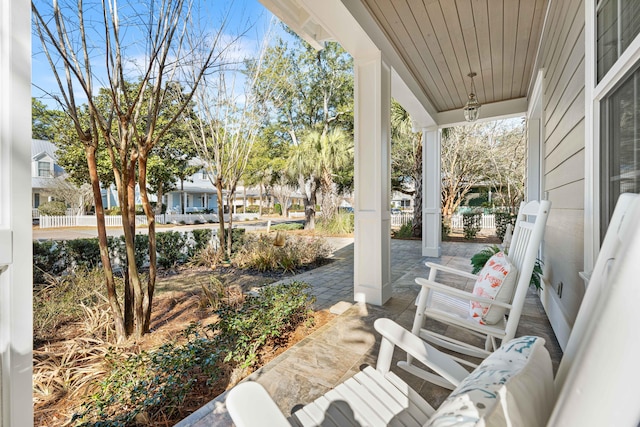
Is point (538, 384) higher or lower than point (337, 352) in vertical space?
higher

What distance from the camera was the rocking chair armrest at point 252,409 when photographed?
0.65 meters

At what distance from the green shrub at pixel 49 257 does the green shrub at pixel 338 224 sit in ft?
24.1

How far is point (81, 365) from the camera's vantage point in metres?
1.83

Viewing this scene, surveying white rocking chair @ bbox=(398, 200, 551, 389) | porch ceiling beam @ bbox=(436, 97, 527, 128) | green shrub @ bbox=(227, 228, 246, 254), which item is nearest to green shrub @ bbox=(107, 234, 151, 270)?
green shrub @ bbox=(227, 228, 246, 254)

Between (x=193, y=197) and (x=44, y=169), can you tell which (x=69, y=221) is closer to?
(x=44, y=169)

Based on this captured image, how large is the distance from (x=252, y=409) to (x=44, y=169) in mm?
7172

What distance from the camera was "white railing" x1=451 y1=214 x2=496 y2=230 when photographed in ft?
33.0

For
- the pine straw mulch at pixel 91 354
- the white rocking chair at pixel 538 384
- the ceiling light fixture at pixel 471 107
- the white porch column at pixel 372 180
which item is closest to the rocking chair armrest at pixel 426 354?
the white rocking chair at pixel 538 384

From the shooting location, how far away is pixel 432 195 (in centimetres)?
582

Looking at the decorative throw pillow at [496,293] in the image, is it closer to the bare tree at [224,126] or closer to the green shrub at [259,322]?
the green shrub at [259,322]

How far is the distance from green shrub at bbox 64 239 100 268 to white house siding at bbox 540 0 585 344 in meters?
5.44

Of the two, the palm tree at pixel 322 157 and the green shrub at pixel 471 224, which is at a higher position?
the palm tree at pixel 322 157

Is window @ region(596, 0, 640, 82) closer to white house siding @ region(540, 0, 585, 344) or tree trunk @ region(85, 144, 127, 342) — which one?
white house siding @ region(540, 0, 585, 344)

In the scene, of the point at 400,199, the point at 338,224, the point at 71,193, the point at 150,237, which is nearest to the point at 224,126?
the point at 150,237
